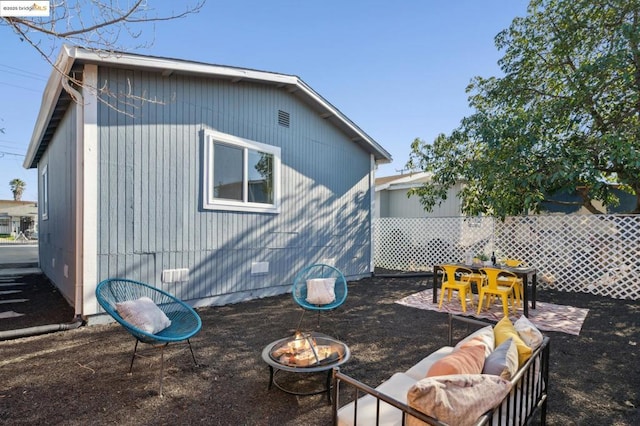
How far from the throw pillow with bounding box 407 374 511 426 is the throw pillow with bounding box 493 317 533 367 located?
541 millimetres

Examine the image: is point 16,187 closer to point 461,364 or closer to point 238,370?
point 238,370

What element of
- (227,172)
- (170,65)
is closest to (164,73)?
(170,65)

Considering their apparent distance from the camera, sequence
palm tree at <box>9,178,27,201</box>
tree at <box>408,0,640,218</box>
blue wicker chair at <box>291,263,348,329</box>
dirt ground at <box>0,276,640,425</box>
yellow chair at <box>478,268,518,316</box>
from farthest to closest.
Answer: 1. palm tree at <box>9,178,27,201</box>
2. tree at <box>408,0,640,218</box>
3. yellow chair at <box>478,268,518,316</box>
4. blue wicker chair at <box>291,263,348,329</box>
5. dirt ground at <box>0,276,640,425</box>

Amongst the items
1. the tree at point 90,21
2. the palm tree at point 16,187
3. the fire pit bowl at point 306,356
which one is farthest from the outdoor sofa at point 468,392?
the palm tree at point 16,187

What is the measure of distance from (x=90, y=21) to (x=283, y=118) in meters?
3.84

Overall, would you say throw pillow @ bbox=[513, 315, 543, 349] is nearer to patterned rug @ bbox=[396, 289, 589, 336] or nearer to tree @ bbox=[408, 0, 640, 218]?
patterned rug @ bbox=[396, 289, 589, 336]

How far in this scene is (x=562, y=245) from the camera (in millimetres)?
7008

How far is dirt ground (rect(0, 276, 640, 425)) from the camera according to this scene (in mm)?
2420

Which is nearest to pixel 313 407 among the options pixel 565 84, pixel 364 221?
pixel 364 221

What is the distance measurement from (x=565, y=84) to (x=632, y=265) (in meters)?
4.18

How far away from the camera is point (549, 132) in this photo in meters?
7.19

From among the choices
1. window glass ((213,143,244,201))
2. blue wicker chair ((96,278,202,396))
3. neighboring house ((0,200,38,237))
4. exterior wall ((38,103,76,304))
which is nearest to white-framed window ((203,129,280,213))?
window glass ((213,143,244,201))

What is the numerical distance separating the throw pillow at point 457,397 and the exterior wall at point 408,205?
11.9 metres

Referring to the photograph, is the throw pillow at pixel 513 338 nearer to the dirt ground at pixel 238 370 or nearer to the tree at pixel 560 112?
the dirt ground at pixel 238 370
